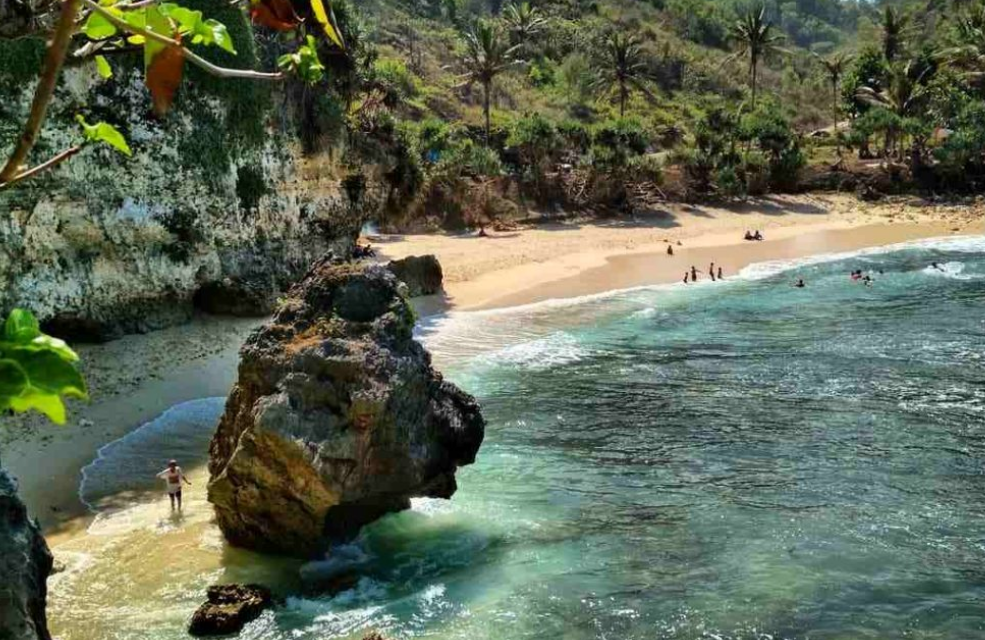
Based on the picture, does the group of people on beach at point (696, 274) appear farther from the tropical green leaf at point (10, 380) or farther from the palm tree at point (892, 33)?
the palm tree at point (892, 33)

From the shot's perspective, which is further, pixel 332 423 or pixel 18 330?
pixel 332 423

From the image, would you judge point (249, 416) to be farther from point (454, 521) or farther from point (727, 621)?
point (727, 621)

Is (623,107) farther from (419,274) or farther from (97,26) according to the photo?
(97,26)

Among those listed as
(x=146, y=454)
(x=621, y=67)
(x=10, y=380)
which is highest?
(x=621, y=67)

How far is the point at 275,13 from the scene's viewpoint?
3338 millimetres

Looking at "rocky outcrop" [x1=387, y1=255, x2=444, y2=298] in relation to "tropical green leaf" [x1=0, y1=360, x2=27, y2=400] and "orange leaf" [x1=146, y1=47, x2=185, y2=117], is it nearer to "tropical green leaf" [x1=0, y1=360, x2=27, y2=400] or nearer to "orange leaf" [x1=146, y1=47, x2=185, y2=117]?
"orange leaf" [x1=146, y1=47, x2=185, y2=117]

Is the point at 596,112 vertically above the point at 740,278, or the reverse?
the point at 596,112

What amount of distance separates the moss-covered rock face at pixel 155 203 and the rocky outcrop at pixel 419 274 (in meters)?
3.37

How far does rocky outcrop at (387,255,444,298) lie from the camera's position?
31.2m

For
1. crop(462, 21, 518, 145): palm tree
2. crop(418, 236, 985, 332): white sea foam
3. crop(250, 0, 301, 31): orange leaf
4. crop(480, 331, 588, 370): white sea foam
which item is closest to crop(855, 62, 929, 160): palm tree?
crop(418, 236, 985, 332): white sea foam

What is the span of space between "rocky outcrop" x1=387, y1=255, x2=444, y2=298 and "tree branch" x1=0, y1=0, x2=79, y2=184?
27.4 meters

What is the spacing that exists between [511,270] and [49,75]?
3564 cm

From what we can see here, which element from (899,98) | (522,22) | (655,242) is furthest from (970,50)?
(655,242)

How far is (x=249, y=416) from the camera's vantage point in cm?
1309
